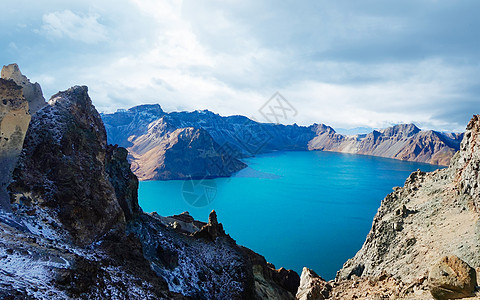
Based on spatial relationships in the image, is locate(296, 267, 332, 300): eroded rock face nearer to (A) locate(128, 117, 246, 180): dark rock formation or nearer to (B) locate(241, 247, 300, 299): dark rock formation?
(B) locate(241, 247, 300, 299): dark rock formation

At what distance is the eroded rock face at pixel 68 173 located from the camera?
58.3 feet

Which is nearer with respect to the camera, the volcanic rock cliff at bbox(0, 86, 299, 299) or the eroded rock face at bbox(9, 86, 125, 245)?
the volcanic rock cliff at bbox(0, 86, 299, 299)

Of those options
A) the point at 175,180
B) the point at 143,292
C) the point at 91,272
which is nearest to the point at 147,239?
the point at 143,292

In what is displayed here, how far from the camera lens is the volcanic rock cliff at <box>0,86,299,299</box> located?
41.5ft

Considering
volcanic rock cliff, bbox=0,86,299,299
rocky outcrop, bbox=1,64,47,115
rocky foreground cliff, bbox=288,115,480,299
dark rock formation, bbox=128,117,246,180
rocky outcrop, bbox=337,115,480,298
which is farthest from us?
dark rock formation, bbox=128,117,246,180

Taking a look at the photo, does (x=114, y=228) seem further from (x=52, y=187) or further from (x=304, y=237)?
(x=304, y=237)

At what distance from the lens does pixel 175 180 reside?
148875 millimetres

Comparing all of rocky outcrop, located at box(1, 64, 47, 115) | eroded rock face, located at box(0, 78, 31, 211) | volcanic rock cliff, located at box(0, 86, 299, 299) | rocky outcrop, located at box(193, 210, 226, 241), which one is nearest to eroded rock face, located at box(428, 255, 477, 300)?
volcanic rock cliff, located at box(0, 86, 299, 299)

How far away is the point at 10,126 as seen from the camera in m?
17.7

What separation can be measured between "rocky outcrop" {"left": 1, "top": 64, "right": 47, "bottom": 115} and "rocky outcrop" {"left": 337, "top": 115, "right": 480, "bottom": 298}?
3273 centimetres

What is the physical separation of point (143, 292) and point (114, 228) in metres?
6.98

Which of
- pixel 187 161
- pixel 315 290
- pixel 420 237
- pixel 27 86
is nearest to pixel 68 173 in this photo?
pixel 27 86

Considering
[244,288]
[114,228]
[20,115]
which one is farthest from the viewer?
[244,288]

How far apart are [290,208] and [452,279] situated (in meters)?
79.5
